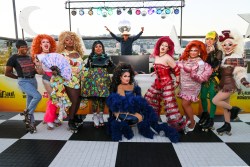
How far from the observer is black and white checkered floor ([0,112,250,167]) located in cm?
165

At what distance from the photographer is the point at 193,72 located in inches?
84.0

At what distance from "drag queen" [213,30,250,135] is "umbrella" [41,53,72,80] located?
56.7 inches

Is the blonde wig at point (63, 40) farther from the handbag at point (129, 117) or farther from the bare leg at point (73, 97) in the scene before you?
the handbag at point (129, 117)

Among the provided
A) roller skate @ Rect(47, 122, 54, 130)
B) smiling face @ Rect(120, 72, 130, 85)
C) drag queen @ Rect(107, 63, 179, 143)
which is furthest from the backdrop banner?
smiling face @ Rect(120, 72, 130, 85)

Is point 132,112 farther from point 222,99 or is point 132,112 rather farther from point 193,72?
point 222,99

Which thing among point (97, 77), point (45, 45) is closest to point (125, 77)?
point (97, 77)

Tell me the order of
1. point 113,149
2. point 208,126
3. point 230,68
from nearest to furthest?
point 113,149 → point 230,68 → point 208,126

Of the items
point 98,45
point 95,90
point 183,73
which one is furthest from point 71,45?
point 183,73

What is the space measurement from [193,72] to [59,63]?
1.27m

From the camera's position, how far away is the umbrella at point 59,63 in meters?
2.16

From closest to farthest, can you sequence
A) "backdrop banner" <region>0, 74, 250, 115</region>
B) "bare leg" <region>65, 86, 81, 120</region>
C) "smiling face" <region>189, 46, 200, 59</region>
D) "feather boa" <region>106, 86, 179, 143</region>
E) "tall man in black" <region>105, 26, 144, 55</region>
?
"feather boa" <region>106, 86, 179, 143</region> < "smiling face" <region>189, 46, 200, 59</region> < "bare leg" <region>65, 86, 81, 120</region> < "backdrop banner" <region>0, 74, 250, 115</region> < "tall man in black" <region>105, 26, 144, 55</region>

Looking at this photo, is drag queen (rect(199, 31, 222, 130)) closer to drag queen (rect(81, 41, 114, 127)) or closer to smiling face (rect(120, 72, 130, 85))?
smiling face (rect(120, 72, 130, 85))

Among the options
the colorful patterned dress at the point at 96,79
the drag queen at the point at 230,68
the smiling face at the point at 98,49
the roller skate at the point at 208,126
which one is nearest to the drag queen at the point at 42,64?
the colorful patterned dress at the point at 96,79

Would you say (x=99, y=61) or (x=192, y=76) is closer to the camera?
(x=192, y=76)
